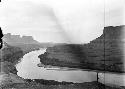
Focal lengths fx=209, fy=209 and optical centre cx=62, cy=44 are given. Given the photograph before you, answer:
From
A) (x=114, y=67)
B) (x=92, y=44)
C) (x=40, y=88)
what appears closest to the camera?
(x=40, y=88)

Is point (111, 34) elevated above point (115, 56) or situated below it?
above

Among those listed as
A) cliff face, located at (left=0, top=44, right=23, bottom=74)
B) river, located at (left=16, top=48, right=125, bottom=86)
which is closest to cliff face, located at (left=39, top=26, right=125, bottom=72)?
cliff face, located at (left=0, top=44, right=23, bottom=74)

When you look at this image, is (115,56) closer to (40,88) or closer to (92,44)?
(92,44)

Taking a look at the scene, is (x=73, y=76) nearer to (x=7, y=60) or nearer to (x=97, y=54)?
(x=7, y=60)

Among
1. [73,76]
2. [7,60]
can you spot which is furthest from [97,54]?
[73,76]

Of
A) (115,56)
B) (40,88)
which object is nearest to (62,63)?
(115,56)

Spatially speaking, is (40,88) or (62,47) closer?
(40,88)

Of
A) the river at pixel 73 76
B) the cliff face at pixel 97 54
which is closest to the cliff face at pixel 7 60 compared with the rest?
the river at pixel 73 76

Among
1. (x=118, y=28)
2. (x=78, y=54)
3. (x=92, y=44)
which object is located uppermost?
(x=118, y=28)
